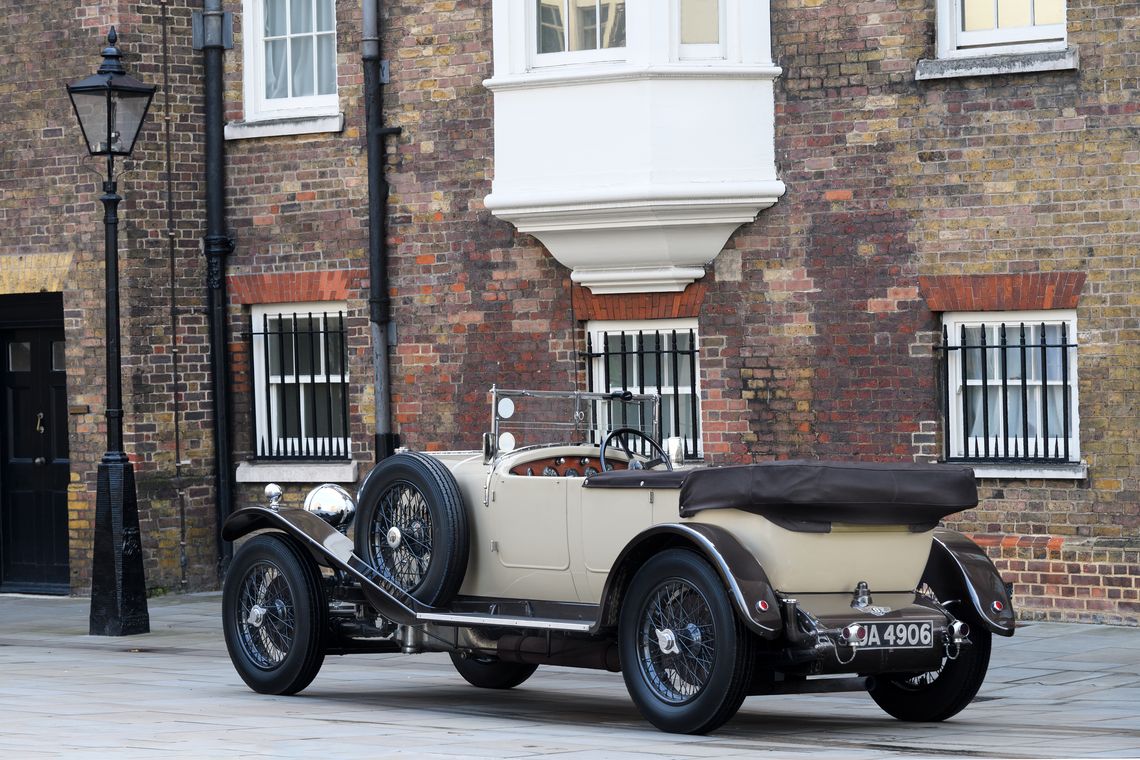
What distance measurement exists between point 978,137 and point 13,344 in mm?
9135

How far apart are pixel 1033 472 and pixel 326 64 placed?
727 centimetres

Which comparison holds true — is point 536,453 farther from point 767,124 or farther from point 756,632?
point 767,124

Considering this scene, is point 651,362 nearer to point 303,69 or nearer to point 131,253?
point 303,69

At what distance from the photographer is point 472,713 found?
959 cm

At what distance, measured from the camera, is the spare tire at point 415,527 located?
9672 mm

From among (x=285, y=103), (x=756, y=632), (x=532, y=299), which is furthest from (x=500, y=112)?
(x=756, y=632)

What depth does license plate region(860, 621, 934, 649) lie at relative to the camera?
8422mm

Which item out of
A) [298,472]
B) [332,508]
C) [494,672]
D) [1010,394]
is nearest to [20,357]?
[298,472]

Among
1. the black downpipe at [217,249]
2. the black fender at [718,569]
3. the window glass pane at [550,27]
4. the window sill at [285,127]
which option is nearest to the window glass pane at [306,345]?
the black downpipe at [217,249]

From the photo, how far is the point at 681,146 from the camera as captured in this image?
14.4 m

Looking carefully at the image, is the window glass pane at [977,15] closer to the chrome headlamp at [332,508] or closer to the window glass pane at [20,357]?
the chrome headlamp at [332,508]

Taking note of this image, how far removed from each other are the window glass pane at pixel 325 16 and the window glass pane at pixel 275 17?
1.27 ft

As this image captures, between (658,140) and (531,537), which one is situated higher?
(658,140)

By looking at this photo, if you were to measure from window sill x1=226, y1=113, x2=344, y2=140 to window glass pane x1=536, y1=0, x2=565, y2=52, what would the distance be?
2.22 meters
